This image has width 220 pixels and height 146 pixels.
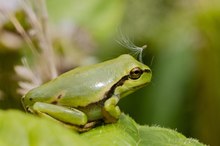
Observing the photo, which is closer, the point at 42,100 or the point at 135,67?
the point at 42,100

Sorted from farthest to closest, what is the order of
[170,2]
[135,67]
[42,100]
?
1. [170,2]
2. [135,67]
3. [42,100]

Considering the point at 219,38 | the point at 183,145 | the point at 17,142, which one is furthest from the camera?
the point at 219,38

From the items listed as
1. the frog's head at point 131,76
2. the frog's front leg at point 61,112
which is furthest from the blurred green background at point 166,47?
the frog's front leg at point 61,112

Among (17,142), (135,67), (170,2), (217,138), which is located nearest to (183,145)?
(135,67)

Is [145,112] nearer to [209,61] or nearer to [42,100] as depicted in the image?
[209,61]

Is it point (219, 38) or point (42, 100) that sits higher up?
point (42, 100)

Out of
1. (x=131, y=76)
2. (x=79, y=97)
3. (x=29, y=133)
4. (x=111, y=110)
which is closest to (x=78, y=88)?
(x=79, y=97)

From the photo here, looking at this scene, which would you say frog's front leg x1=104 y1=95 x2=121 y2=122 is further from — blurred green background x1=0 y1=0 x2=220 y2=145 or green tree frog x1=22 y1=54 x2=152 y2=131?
blurred green background x1=0 y1=0 x2=220 y2=145

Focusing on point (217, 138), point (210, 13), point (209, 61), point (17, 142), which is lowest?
point (217, 138)
